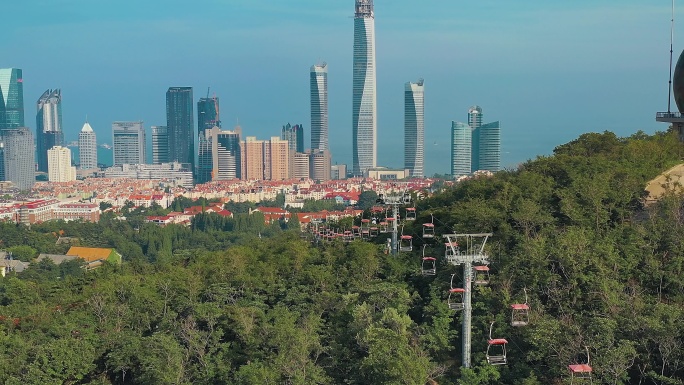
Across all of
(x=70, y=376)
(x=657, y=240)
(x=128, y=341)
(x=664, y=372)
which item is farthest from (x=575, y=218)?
(x=70, y=376)

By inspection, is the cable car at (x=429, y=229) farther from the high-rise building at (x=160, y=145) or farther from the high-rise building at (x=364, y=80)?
the high-rise building at (x=160, y=145)

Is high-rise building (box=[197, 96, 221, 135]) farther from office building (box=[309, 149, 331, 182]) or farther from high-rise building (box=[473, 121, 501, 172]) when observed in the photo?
high-rise building (box=[473, 121, 501, 172])

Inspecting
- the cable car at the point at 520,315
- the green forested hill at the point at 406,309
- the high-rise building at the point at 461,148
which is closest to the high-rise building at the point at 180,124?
the high-rise building at the point at 461,148

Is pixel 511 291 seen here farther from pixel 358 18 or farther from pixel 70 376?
pixel 358 18

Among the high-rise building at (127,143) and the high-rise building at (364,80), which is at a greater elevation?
the high-rise building at (364,80)

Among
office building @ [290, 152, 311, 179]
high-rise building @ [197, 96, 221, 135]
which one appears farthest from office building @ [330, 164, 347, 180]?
high-rise building @ [197, 96, 221, 135]

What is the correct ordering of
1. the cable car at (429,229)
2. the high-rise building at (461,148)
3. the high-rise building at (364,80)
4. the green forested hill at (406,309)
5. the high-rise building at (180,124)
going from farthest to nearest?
the high-rise building at (180,124) < the high-rise building at (364,80) < the high-rise building at (461,148) < the cable car at (429,229) < the green forested hill at (406,309)
